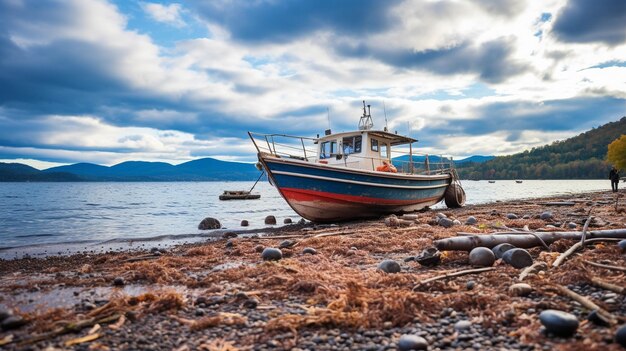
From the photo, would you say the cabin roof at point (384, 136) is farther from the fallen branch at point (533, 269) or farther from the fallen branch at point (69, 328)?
the fallen branch at point (69, 328)

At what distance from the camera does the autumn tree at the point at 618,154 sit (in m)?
56.9

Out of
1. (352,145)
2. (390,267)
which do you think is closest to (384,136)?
(352,145)

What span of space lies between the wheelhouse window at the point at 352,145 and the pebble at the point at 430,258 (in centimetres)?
1239

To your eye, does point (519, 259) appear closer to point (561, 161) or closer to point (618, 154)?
point (618, 154)

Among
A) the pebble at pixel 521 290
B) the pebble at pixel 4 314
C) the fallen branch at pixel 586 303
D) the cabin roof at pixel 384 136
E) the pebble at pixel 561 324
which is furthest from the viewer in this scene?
the cabin roof at pixel 384 136

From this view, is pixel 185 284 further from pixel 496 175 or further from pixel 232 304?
pixel 496 175

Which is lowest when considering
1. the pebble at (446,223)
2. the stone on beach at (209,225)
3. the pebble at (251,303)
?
the stone on beach at (209,225)

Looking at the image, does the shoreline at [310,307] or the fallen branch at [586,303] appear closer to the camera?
the fallen branch at [586,303]

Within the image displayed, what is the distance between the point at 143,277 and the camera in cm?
587

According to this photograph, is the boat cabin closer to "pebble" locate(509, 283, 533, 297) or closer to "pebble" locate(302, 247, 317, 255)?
"pebble" locate(302, 247, 317, 255)

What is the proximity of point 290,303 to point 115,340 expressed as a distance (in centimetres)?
173

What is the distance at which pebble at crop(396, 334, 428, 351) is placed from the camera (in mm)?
2803

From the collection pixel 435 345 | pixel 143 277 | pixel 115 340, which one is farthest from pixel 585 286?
pixel 143 277

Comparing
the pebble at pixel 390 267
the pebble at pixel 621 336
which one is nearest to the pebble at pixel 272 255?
the pebble at pixel 390 267
